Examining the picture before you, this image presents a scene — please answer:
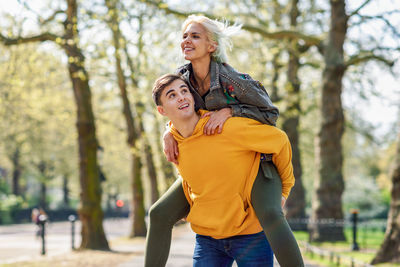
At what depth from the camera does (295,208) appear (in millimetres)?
→ 20750

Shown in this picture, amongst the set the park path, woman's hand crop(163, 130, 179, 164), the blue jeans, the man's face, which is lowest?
the park path

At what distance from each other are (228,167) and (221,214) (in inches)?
10.6

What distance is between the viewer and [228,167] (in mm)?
2699

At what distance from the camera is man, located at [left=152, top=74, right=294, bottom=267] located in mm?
2699

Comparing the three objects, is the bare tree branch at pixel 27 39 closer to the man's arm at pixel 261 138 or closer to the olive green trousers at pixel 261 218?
the olive green trousers at pixel 261 218

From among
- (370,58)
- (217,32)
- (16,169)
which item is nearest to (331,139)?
→ (370,58)

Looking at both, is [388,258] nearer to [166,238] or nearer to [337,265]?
[337,265]

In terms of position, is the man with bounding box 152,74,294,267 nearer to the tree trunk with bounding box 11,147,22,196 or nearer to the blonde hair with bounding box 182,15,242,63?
the blonde hair with bounding box 182,15,242,63

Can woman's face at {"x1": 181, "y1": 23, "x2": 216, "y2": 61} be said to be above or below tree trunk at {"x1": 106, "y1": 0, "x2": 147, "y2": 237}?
above

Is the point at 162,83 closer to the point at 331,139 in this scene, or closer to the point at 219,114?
the point at 219,114

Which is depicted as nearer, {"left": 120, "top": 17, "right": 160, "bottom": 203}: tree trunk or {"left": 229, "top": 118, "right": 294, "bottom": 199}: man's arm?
{"left": 229, "top": 118, "right": 294, "bottom": 199}: man's arm

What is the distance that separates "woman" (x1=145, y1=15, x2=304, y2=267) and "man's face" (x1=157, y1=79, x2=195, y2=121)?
0.40 feet

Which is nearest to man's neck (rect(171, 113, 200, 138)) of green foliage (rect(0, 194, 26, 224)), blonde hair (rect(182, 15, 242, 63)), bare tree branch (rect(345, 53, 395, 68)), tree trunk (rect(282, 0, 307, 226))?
blonde hair (rect(182, 15, 242, 63))

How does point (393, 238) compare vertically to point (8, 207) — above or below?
above
